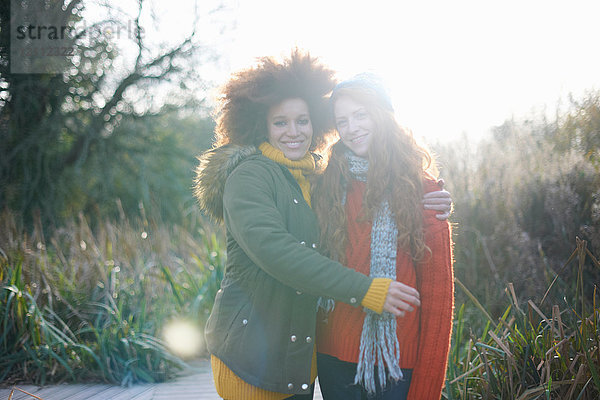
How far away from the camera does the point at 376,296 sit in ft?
5.31

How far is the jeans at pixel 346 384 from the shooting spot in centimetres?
182

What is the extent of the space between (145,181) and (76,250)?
167 inches

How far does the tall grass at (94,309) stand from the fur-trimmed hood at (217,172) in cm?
187

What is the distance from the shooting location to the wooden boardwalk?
3.04 meters

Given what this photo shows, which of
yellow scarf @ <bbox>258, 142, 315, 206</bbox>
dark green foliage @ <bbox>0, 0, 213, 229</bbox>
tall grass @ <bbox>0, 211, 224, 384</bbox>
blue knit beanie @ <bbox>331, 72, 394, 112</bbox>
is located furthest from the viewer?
dark green foliage @ <bbox>0, 0, 213, 229</bbox>

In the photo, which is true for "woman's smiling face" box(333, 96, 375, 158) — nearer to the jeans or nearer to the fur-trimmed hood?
the fur-trimmed hood

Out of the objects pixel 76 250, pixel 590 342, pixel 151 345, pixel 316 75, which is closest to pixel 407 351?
pixel 590 342

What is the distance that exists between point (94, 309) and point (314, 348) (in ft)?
8.20

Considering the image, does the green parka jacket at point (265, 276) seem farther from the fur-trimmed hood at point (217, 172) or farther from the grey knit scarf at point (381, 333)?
the grey knit scarf at point (381, 333)

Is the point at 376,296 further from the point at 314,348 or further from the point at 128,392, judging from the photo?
the point at 128,392

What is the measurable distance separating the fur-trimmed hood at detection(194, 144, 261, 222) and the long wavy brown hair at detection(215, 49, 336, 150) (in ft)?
0.49

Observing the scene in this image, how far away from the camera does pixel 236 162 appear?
6.41 feet

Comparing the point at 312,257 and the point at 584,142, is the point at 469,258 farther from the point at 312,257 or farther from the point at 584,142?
the point at 312,257

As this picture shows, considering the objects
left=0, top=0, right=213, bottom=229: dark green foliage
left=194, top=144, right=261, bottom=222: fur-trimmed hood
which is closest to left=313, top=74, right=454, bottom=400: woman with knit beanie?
left=194, top=144, right=261, bottom=222: fur-trimmed hood
